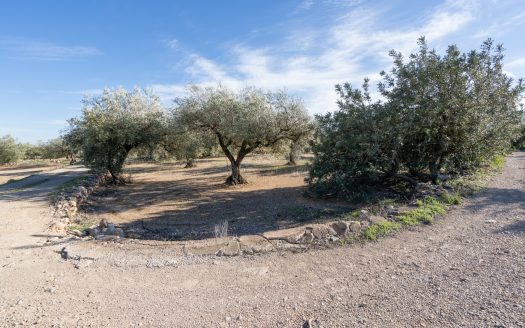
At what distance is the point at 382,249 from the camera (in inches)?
222

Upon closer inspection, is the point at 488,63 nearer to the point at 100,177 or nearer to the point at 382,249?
the point at 382,249

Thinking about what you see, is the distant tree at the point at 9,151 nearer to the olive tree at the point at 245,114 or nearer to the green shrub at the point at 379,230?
the olive tree at the point at 245,114

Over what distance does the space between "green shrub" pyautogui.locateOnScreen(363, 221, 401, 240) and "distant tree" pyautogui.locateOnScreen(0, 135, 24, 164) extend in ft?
180

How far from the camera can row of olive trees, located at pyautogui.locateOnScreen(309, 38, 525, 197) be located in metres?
10.1

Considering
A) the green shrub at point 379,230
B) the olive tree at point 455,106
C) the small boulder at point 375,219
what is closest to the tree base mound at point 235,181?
the olive tree at point 455,106

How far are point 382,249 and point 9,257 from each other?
7116 millimetres

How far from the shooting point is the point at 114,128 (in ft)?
59.7

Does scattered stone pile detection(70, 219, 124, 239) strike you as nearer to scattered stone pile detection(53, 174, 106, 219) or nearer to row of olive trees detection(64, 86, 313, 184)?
scattered stone pile detection(53, 174, 106, 219)

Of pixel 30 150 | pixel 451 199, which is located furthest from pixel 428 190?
pixel 30 150

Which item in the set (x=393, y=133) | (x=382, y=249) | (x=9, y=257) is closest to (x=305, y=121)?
(x=393, y=133)

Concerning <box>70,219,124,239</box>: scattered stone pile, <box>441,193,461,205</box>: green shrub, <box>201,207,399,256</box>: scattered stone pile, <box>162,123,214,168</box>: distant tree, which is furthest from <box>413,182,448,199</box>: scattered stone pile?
<box>162,123,214,168</box>: distant tree

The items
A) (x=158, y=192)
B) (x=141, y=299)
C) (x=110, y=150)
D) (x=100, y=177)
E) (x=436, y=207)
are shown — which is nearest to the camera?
(x=141, y=299)

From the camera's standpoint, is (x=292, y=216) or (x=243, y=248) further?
(x=292, y=216)

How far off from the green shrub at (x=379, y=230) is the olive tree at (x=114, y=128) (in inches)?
600
